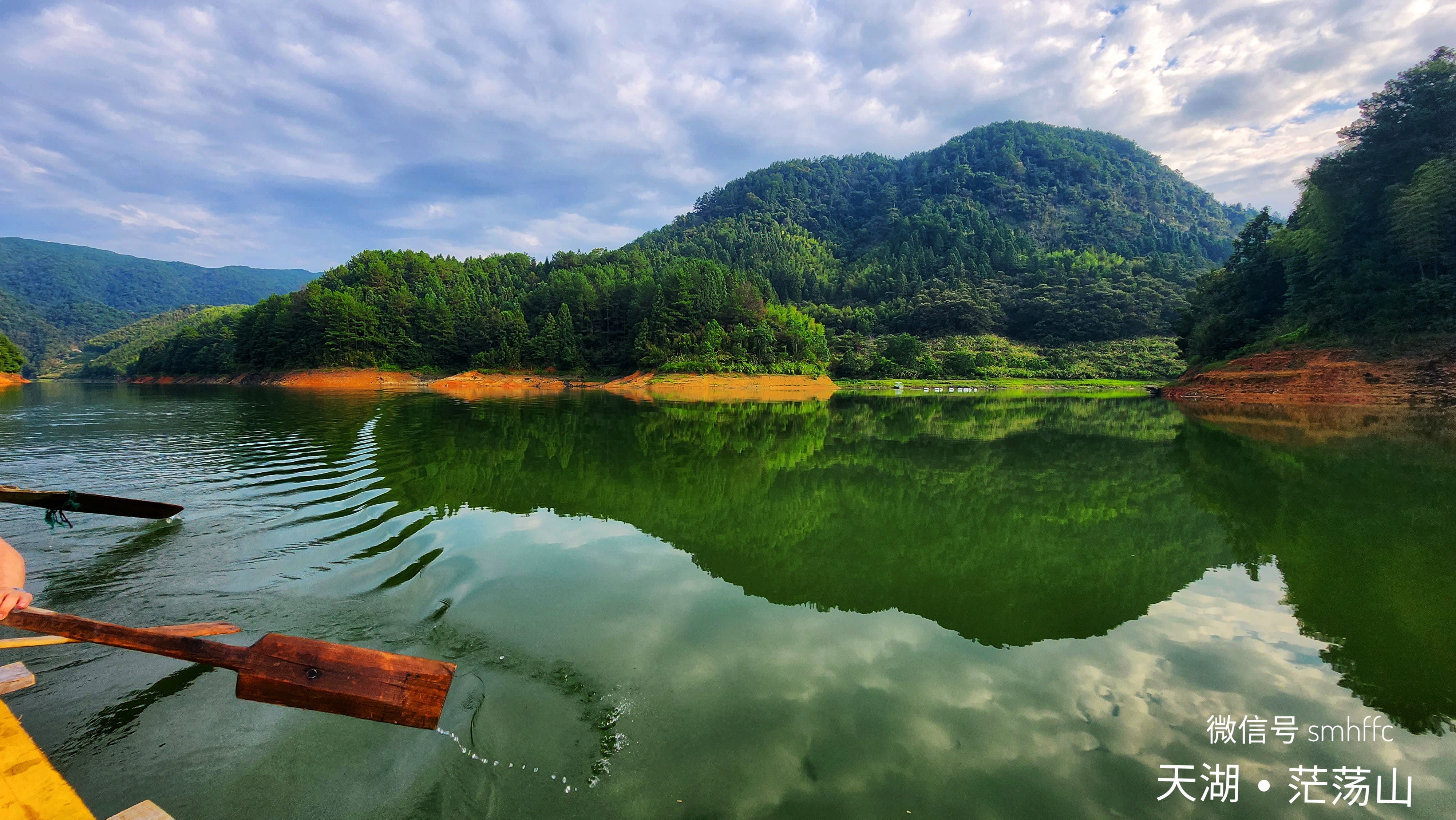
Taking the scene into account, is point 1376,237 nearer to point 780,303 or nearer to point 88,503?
point 88,503

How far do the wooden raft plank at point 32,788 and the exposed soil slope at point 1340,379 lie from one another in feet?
146

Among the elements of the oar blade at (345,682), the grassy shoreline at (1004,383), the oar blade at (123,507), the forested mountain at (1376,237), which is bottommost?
the grassy shoreline at (1004,383)

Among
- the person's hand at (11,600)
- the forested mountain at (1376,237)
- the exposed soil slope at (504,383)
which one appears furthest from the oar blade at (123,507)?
the exposed soil slope at (504,383)

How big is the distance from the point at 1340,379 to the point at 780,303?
69.0 meters

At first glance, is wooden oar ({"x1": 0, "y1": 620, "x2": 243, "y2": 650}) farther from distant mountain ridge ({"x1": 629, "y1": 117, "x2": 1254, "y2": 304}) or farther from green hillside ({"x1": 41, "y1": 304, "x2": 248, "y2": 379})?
green hillside ({"x1": 41, "y1": 304, "x2": 248, "y2": 379})

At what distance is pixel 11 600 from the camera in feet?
9.63

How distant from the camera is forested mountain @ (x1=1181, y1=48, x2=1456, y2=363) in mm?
28891

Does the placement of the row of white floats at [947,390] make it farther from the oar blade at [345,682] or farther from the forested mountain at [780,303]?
the oar blade at [345,682]

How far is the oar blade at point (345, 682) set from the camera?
8.57ft

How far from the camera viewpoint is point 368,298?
7375cm

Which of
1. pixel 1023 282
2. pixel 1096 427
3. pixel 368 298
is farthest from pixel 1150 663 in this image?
pixel 1023 282

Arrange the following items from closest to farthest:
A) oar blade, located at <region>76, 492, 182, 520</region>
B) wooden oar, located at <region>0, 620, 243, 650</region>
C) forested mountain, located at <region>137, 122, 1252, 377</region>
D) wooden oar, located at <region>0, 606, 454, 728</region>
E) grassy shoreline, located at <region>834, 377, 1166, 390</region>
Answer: wooden oar, located at <region>0, 606, 454, 728</region> → wooden oar, located at <region>0, 620, 243, 650</region> → oar blade, located at <region>76, 492, 182, 520</region> → grassy shoreline, located at <region>834, 377, 1166, 390</region> → forested mountain, located at <region>137, 122, 1252, 377</region>

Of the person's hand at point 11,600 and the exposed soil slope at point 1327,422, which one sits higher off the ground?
the person's hand at point 11,600

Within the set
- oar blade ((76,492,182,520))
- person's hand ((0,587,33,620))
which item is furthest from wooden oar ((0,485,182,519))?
person's hand ((0,587,33,620))
